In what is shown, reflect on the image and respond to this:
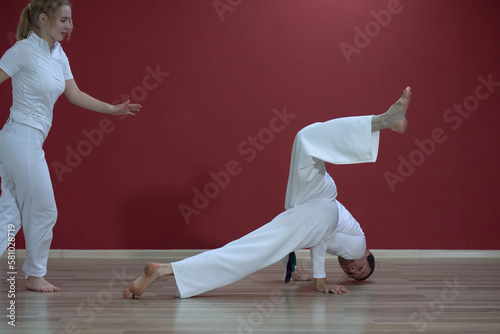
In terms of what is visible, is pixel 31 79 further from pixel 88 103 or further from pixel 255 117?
pixel 255 117

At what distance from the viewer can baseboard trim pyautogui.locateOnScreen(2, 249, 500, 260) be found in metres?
3.99

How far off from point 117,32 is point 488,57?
2376 mm

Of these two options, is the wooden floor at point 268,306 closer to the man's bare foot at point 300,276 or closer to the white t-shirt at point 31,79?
the man's bare foot at point 300,276

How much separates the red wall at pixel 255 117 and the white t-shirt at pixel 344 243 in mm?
1036

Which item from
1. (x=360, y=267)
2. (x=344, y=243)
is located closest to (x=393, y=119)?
(x=344, y=243)

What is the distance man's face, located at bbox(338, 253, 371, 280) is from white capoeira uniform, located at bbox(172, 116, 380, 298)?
27cm

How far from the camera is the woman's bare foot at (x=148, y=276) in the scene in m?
2.63

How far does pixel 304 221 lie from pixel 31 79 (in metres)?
1.35

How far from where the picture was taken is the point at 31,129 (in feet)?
9.00

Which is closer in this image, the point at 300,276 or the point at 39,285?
the point at 39,285

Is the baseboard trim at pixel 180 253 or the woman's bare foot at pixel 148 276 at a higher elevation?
the woman's bare foot at pixel 148 276

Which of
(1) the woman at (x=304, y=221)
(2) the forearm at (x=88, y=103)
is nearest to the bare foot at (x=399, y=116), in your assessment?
(1) the woman at (x=304, y=221)

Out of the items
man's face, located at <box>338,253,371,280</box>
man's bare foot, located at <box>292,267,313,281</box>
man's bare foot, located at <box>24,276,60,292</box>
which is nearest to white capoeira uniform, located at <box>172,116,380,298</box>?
man's face, located at <box>338,253,371,280</box>

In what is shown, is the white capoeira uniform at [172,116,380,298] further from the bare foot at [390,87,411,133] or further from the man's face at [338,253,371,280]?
the man's face at [338,253,371,280]
